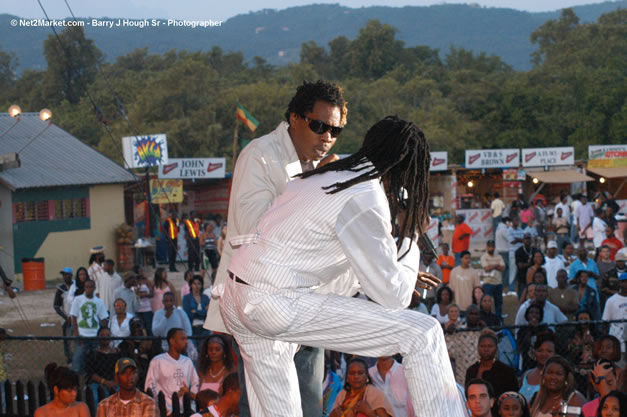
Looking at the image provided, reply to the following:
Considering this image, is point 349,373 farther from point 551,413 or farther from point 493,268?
point 493,268

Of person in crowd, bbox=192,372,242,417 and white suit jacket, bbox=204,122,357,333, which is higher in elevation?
white suit jacket, bbox=204,122,357,333

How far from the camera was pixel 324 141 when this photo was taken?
3.53 meters

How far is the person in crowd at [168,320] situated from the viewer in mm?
9617

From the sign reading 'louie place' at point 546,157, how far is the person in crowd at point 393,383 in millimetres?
24298

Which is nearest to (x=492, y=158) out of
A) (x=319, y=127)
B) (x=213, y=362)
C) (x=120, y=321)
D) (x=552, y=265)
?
(x=552, y=265)

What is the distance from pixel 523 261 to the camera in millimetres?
13805

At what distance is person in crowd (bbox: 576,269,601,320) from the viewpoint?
10414 millimetres

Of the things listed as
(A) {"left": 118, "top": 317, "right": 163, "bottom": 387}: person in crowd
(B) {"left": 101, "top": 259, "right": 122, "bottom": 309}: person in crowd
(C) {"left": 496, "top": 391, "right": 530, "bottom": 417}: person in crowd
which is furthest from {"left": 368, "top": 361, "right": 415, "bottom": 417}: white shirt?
(B) {"left": 101, "top": 259, "right": 122, "bottom": 309}: person in crowd

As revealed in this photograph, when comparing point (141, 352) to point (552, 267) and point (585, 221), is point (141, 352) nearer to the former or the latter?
point (552, 267)

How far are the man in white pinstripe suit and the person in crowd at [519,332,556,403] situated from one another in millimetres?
3593

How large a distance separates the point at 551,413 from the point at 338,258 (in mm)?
3367

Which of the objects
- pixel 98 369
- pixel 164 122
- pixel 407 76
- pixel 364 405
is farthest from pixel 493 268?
pixel 407 76

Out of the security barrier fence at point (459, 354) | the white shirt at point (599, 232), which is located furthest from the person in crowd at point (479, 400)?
the white shirt at point (599, 232)

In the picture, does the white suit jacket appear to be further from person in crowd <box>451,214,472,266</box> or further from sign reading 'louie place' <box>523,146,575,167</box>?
sign reading 'louie place' <box>523,146,575,167</box>
